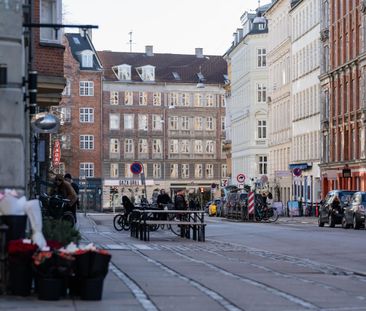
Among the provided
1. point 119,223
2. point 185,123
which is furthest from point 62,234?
point 185,123

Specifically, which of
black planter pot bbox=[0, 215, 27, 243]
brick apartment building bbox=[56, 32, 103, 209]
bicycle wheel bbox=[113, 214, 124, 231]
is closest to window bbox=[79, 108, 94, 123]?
brick apartment building bbox=[56, 32, 103, 209]

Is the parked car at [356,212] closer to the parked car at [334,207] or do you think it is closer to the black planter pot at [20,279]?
the parked car at [334,207]

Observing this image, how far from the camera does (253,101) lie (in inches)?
4582

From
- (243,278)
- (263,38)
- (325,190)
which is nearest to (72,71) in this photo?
(263,38)

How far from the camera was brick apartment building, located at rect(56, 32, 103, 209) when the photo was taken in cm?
13300

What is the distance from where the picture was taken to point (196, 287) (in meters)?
16.0

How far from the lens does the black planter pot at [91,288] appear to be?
13.4 m

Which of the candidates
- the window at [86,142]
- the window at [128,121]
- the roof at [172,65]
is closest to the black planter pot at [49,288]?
the window at [86,142]

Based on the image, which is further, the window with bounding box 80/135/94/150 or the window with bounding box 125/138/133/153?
the window with bounding box 125/138/133/153

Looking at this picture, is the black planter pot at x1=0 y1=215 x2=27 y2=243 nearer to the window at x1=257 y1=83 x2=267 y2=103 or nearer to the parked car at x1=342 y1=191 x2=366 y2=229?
the parked car at x1=342 y1=191 x2=366 y2=229

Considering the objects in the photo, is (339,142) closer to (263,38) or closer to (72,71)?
(263,38)

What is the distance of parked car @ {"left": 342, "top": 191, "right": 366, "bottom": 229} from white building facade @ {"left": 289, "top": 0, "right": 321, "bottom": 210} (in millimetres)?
37488

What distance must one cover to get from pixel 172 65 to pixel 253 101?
35.2m

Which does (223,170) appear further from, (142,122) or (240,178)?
(240,178)
